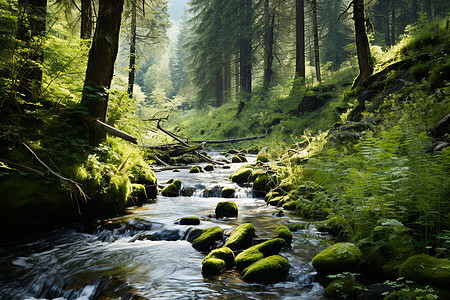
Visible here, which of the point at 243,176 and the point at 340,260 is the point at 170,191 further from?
the point at 340,260

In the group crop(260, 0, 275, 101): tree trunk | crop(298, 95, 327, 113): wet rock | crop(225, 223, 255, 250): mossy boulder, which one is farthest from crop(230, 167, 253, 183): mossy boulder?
crop(260, 0, 275, 101): tree trunk

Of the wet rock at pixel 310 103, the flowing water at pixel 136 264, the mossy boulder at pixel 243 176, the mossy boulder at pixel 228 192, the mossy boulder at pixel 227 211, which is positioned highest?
the wet rock at pixel 310 103

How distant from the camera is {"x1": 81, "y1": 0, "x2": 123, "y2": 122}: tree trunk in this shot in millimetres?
6398

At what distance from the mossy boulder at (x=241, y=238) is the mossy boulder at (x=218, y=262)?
0.30m

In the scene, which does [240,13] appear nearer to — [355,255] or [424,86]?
[424,86]

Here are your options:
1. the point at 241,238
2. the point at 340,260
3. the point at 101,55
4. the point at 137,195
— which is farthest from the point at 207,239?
the point at 101,55

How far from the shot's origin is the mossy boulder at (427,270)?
2613mm

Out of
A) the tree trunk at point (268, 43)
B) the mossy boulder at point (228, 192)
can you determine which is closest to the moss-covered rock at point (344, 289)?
the mossy boulder at point (228, 192)

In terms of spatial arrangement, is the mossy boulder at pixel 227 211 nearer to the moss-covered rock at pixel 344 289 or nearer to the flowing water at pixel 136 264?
the flowing water at pixel 136 264

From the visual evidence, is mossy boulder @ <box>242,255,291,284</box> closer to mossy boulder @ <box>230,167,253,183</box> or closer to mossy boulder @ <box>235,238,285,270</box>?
mossy boulder @ <box>235,238,285,270</box>

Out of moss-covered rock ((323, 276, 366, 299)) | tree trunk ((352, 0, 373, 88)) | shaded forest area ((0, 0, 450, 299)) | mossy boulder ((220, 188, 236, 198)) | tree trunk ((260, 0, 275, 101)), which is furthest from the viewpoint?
tree trunk ((260, 0, 275, 101))

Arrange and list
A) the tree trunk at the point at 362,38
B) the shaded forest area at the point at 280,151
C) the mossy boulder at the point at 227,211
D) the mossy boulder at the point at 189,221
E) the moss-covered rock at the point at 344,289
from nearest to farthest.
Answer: the moss-covered rock at the point at 344,289 < the shaded forest area at the point at 280,151 < the mossy boulder at the point at 189,221 < the mossy boulder at the point at 227,211 < the tree trunk at the point at 362,38

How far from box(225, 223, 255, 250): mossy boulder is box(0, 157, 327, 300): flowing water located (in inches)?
19.6

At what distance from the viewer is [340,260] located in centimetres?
351
